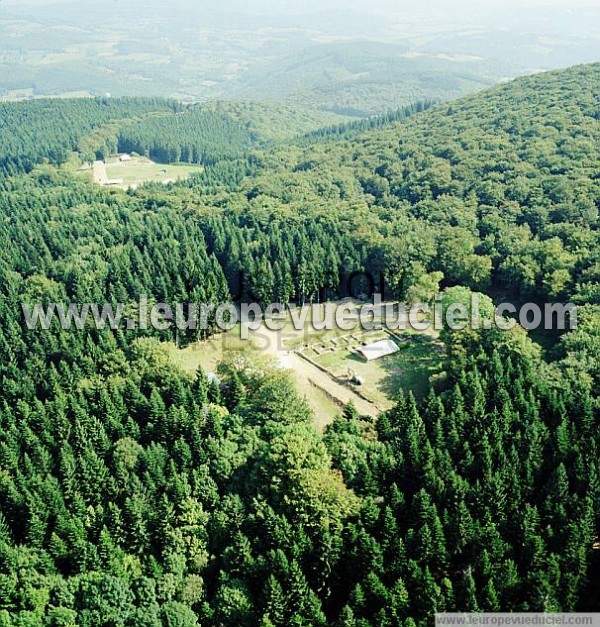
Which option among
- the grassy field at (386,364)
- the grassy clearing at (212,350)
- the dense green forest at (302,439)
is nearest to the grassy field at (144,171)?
the dense green forest at (302,439)

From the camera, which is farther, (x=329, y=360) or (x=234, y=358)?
(x=329, y=360)

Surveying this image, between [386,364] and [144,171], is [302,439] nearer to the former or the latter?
[386,364]

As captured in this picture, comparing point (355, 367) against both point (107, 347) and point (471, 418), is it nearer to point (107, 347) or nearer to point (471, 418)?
point (471, 418)

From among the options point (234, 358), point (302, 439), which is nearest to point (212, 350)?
point (234, 358)

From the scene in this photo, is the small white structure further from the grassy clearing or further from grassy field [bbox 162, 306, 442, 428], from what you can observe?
the grassy clearing

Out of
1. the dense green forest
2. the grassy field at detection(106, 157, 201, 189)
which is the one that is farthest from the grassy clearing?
the grassy field at detection(106, 157, 201, 189)

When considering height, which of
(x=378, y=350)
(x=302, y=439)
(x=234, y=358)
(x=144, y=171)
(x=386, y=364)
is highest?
(x=144, y=171)
